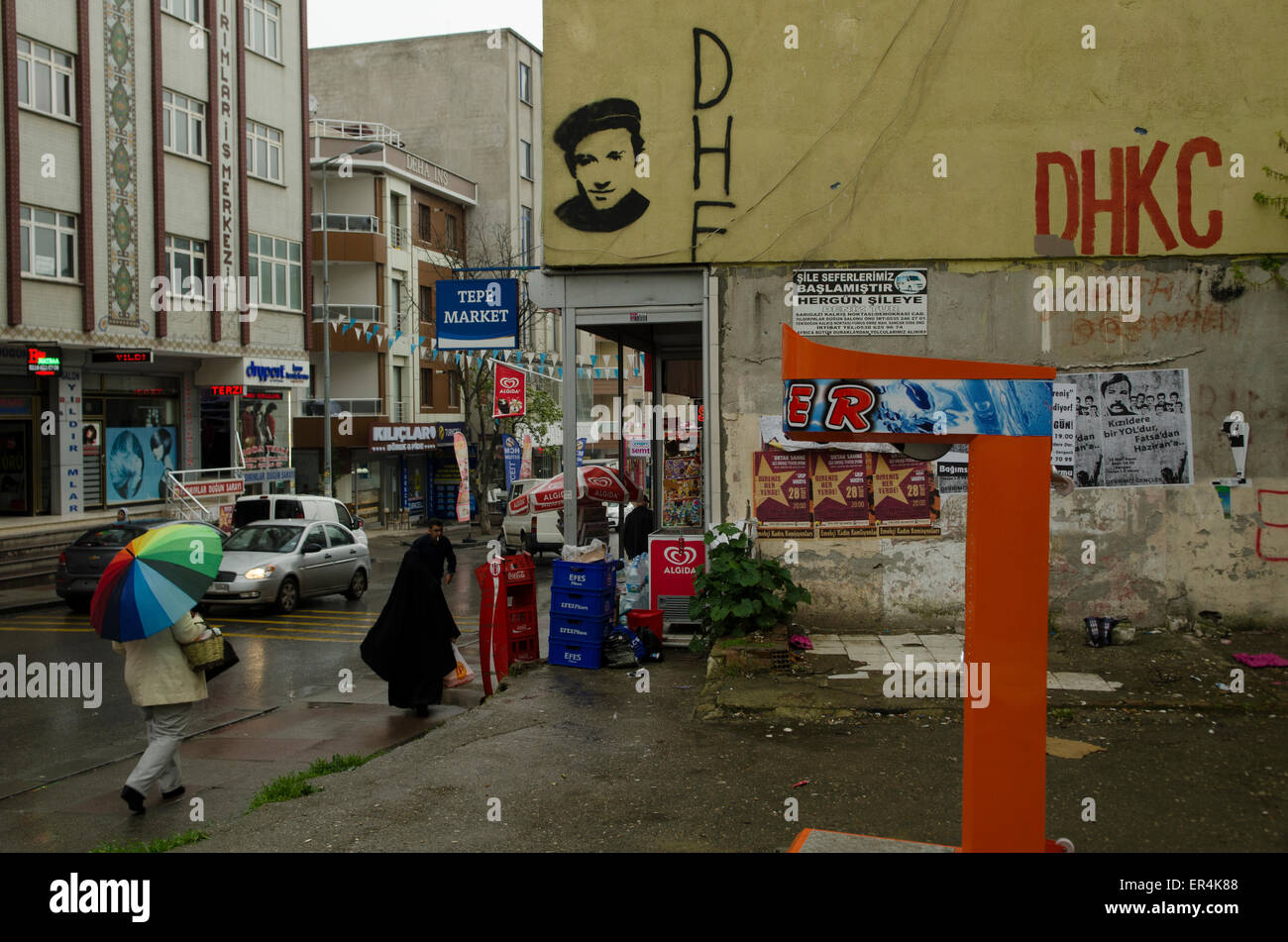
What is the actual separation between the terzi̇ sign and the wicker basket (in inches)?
214

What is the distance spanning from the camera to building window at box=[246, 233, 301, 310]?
32125 millimetres

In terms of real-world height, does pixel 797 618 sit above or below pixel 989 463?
below

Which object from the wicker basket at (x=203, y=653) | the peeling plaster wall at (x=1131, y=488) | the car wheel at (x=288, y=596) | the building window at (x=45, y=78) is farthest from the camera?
the building window at (x=45, y=78)

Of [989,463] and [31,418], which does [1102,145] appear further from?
[31,418]

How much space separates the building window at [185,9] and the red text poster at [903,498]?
26.5m

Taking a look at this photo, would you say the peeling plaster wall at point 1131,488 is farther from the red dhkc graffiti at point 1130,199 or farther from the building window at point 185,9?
the building window at point 185,9

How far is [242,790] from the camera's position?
7801mm

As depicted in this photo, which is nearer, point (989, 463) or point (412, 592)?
point (989, 463)

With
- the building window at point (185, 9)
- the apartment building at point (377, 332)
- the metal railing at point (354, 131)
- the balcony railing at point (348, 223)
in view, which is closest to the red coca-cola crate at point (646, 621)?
the building window at point (185, 9)

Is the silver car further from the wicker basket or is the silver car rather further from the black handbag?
the wicker basket

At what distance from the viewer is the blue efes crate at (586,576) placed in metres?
10.7

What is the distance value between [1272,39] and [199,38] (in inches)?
1097

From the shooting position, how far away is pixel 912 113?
10.9 meters
